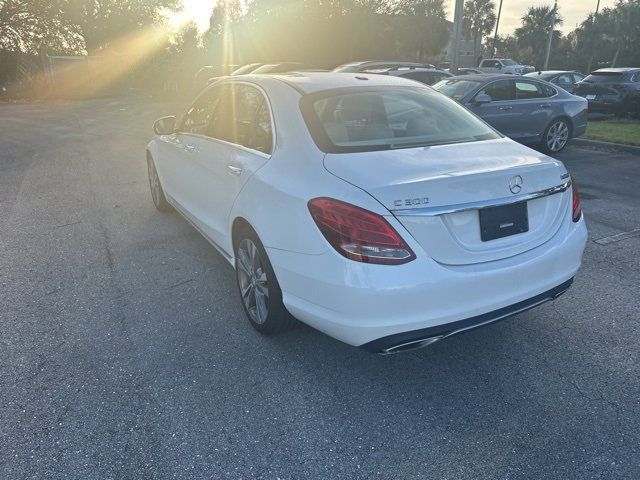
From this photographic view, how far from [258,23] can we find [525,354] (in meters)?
38.1

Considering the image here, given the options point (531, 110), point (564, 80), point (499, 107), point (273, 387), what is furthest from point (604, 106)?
point (273, 387)

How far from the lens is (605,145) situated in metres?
10.0

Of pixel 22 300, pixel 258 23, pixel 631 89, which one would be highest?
pixel 258 23

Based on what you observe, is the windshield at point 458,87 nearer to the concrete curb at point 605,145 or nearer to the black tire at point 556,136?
the black tire at point 556,136

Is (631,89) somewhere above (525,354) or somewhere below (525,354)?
above

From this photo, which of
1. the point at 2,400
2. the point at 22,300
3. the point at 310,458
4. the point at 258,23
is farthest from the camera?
the point at 258,23

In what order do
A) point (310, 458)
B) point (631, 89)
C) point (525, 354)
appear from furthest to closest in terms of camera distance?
point (631, 89) → point (525, 354) → point (310, 458)

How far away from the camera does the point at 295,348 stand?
125 inches

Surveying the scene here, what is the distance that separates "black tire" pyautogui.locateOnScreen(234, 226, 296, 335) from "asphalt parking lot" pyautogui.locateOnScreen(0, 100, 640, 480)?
151mm

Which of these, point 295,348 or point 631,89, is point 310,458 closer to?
point 295,348

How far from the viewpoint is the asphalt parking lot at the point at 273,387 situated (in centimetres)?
229

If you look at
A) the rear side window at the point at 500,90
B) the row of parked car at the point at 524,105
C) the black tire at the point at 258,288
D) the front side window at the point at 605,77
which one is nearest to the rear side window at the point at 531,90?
the row of parked car at the point at 524,105

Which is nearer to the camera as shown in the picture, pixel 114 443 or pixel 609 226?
pixel 114 443

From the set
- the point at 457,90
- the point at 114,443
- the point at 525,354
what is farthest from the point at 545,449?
the point at 457,90
